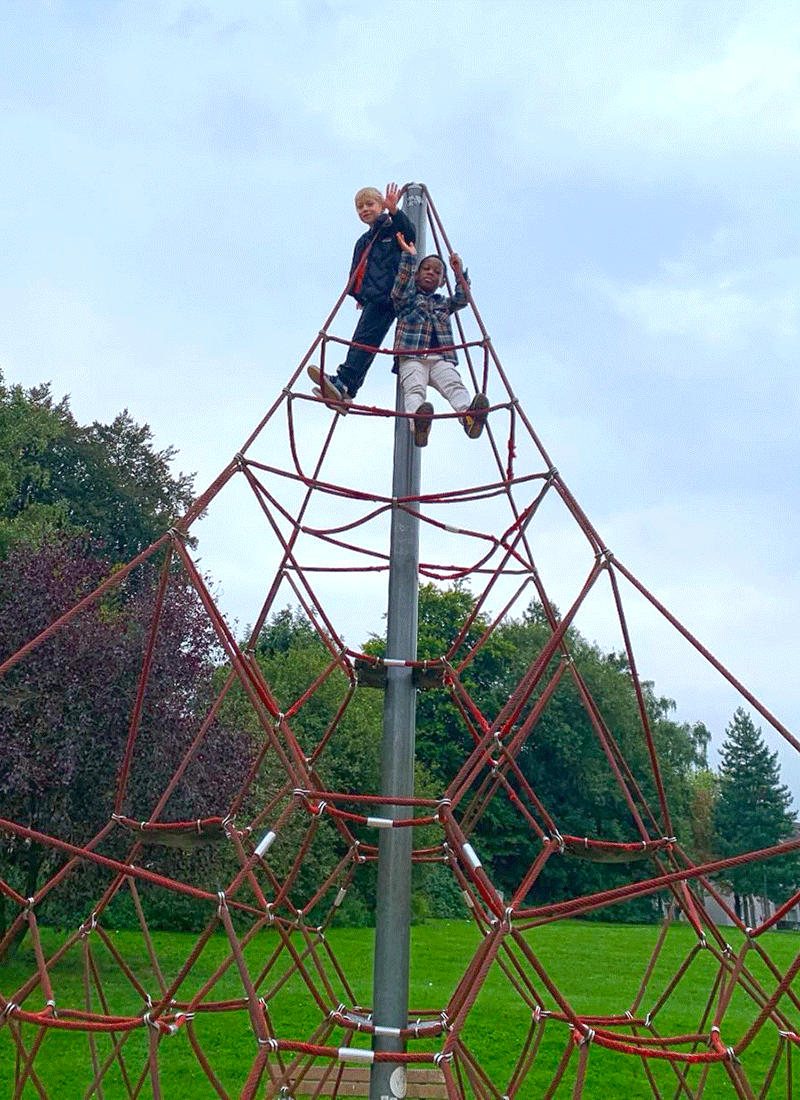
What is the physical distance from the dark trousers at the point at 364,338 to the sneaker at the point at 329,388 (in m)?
0.05

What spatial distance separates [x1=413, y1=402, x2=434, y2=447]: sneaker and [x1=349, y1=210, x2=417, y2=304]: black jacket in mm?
741

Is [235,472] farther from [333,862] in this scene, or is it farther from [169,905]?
[333,862]

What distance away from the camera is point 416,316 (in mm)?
5539

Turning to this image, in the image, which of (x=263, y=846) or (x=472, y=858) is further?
(x=263, y=846)

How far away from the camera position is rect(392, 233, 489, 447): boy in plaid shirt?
548cm

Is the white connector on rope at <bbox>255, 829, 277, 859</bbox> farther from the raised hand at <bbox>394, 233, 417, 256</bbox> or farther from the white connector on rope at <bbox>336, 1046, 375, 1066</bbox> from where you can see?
the raised hand at <bbox>394, 233, 417, 256</bbox>

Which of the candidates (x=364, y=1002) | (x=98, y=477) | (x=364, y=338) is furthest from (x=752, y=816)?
(x=364, y=338)

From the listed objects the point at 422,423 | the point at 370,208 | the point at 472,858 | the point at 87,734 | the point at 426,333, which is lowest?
the point at 472,858

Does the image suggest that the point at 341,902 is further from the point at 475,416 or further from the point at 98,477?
the point at 98,477

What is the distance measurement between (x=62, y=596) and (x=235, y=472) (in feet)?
25.1

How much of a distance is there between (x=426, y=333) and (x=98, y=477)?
70.0 feet

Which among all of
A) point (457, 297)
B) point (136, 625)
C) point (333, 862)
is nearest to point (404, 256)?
point (457, 297)

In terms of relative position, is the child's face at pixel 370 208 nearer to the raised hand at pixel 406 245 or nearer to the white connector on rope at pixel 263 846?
the raised hand at pixel 406 245

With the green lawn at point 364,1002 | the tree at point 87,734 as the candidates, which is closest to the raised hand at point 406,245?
the green lawn at point 364,1002
